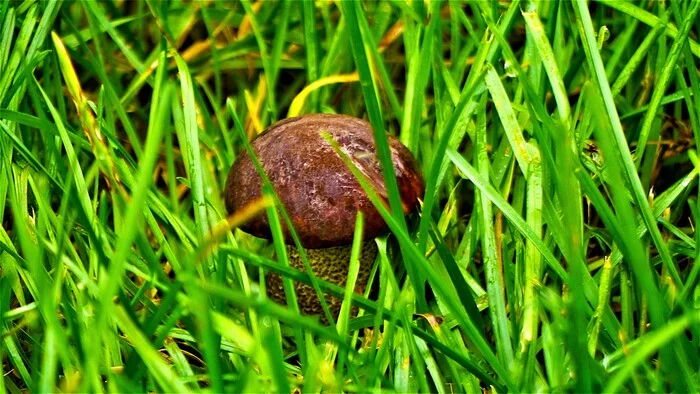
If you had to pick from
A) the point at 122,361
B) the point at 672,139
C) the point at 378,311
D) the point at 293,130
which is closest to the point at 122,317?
the point at 378,311

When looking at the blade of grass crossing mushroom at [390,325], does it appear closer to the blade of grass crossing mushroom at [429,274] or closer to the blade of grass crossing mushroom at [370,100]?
the blade of grass crossing mushroom at [429,274]

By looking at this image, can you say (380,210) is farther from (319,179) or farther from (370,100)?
(319,179)

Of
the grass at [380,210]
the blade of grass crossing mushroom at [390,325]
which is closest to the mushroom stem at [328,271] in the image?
the grass at [380,210]

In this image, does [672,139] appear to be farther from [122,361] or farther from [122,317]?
[122,317]

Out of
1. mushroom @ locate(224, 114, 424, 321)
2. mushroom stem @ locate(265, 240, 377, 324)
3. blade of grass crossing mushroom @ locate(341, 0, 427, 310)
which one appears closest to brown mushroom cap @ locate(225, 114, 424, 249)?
mushroom @ locate(224, 114, 424, 321)

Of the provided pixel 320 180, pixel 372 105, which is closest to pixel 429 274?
pixel 372 105
